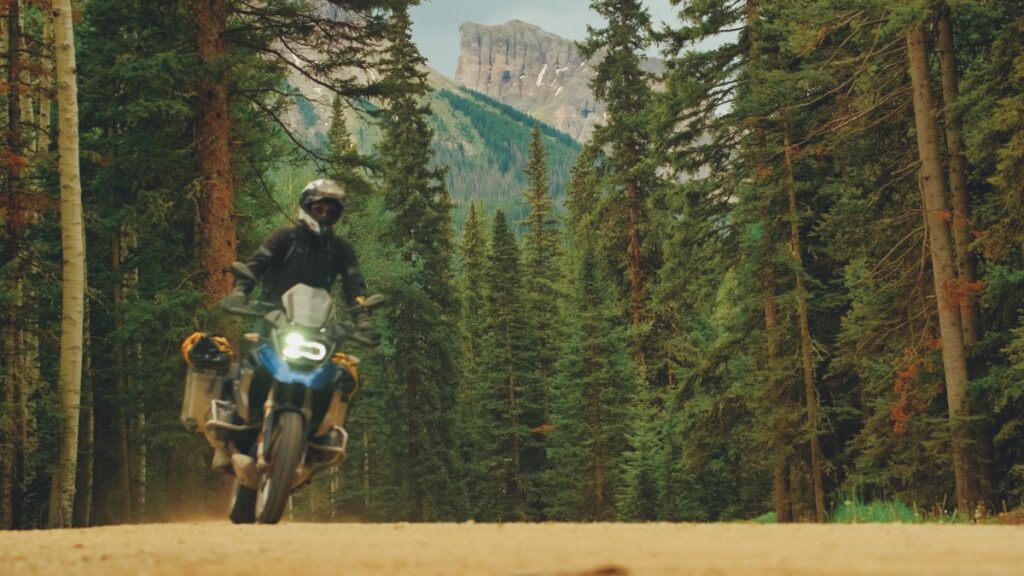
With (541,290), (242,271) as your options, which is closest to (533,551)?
(242,271)

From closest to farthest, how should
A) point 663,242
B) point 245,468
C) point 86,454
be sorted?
point 245,468 → point 86,454 → point 663,242

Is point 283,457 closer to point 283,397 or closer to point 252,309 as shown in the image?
point 283,397

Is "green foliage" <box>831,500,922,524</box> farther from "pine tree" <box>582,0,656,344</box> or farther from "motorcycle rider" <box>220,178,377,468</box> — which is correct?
"pine tree" <box>582,0,656,344</box>

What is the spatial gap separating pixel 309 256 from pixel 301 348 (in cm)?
121

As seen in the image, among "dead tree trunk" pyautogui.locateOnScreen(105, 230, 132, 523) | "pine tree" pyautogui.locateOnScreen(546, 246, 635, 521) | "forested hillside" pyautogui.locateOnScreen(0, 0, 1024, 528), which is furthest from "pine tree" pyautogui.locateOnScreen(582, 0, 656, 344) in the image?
"dead tree trunk" pyautogui.locateOnScreen(105, 230, 132, 523)

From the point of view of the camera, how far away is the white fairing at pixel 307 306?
8461 millimetres

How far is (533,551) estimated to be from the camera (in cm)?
546

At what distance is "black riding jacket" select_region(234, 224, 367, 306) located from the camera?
9.23m

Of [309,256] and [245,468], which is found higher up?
[309,256]

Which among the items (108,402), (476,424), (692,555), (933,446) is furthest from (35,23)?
(476,424)

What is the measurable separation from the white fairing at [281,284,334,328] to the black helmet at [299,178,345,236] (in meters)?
0.67

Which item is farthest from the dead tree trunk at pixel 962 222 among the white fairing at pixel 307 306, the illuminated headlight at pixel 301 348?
the illuminated headlight at pixel 301 348

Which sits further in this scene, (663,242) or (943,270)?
(663,242)

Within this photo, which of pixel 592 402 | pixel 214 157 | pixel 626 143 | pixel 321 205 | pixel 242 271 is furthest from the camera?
pixel 592 402
